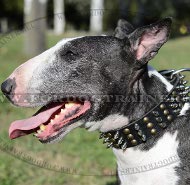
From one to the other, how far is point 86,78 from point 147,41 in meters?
0.40

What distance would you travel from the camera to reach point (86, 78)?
2756 millimetres

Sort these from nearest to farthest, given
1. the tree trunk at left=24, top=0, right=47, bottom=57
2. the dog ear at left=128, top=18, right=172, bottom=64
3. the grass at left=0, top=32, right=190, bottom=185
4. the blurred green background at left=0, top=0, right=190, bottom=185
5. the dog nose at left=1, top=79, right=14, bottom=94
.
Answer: the dog nose at left=1, top=79, right=14, bottom=94
the dog ear at left=128, top=18, right=172, bottom=64
the blurred green background at left=0, top=0, right=190, bottom=185
the grass at left=0, top=32, right=190, bottom=185
the tree trunk at left=24, top=0, right=47, bottom=57

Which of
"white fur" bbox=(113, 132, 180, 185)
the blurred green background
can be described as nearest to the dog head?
"white fur" bbox=(113, 132, 180, 185)

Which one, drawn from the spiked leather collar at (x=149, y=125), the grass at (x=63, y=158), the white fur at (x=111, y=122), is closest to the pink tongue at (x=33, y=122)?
the white fur at (x=111, y=122)

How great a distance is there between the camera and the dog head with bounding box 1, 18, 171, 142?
2709 millimetres

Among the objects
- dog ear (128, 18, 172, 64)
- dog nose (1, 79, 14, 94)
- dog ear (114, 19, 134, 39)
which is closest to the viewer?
dog nose (1, 79, 14, 94)

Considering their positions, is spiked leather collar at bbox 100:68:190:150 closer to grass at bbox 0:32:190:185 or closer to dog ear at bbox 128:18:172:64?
dog ear at bbox 128:18:172:64

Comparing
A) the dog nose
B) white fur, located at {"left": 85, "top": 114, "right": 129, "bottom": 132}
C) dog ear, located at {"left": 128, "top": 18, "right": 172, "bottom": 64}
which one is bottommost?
white fur, located at {"left": 85, "top": 114, "right": 129, "bottom": 132}

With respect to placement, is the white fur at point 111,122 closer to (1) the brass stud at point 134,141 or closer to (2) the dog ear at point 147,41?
(1) the brass stud at point 134,141

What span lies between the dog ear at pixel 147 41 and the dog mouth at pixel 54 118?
40 cm

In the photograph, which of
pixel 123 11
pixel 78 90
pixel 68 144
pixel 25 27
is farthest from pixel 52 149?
pixel 78 90

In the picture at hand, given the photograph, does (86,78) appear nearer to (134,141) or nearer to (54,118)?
(54,118)

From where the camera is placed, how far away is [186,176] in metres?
2.70

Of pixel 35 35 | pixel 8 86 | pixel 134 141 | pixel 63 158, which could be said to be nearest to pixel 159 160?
pixel 134 141
